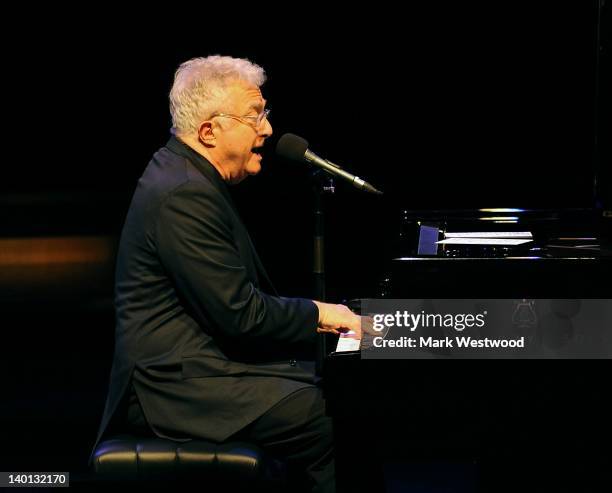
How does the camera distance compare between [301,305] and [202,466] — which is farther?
[301,305]

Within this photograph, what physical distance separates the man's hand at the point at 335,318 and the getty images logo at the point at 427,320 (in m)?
0.15

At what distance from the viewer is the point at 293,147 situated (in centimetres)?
236

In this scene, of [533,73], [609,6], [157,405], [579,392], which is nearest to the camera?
[579,392]

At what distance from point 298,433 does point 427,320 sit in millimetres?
487

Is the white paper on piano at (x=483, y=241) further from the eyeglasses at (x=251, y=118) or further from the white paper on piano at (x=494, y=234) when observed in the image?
the eyeglasses at (x=251, y=118)

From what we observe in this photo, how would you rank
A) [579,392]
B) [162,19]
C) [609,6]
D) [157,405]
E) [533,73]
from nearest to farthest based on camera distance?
[579,392] < [157,405] < [609,6] < [533,73] < [162,19]

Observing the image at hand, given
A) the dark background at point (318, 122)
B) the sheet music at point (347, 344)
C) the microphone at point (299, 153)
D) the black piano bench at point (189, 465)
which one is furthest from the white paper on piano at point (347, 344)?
the dark background at point (318, 122)

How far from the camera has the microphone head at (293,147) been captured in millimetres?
2357

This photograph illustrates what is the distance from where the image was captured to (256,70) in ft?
7.65

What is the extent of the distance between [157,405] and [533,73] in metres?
1.98

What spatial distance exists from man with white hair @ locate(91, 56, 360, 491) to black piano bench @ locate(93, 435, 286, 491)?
65 mm

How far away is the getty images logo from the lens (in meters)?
1.98

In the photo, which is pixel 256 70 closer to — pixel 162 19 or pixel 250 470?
pixel 250 470

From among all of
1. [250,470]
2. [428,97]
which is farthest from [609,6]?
[250,470]
